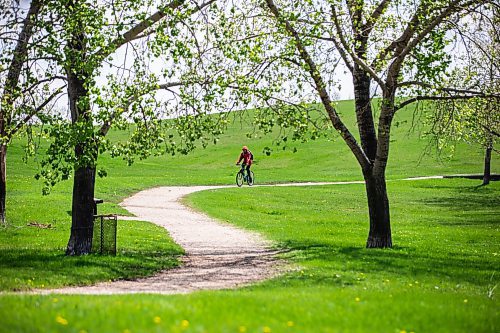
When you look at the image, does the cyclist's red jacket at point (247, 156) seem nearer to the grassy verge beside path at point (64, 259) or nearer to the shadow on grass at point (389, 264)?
the grassy verge beside path at point (64, 259)

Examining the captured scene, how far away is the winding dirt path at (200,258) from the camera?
13.3 metres

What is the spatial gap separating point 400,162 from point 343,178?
54.8 feet

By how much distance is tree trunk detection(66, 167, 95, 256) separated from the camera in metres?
16.8

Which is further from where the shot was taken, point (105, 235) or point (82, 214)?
point (105, 235)

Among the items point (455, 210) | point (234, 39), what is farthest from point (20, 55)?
point (455, 210)

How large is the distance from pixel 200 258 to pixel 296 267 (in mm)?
3500

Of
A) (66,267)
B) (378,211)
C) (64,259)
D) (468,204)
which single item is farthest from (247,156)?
(66,267)

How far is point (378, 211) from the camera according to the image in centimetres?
1934

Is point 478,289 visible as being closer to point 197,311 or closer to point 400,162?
point 197,311

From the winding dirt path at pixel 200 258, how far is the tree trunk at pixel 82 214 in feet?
8.19

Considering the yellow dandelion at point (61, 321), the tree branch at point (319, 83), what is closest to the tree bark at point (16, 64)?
the tree branch at point (319, 83)

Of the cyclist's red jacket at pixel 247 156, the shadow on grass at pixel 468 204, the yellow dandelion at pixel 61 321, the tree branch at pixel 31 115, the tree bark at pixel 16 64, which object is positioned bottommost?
the shadow on grass at pixel 468 204

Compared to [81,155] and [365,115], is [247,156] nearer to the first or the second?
[365,115]

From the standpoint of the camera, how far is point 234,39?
17781 millimetres
